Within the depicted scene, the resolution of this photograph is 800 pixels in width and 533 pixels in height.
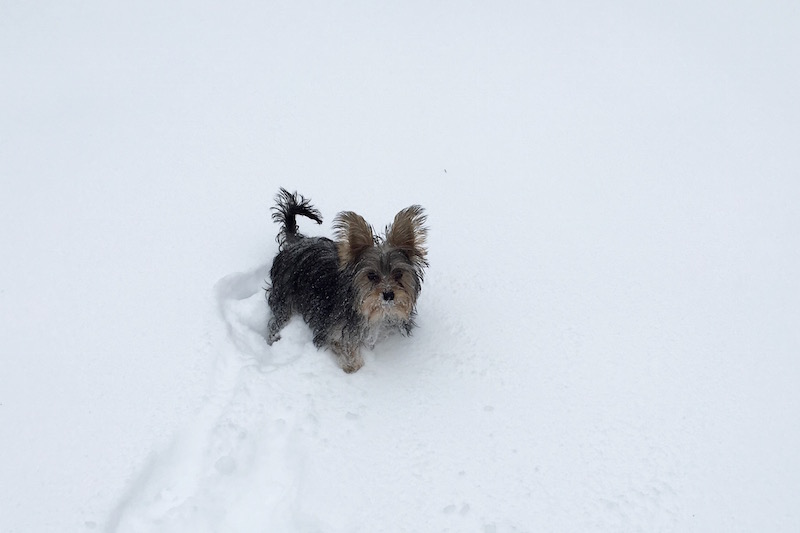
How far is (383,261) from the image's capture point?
171 inches

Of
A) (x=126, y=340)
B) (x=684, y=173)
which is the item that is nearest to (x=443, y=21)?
(x=684, y=173)

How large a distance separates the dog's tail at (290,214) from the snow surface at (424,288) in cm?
43

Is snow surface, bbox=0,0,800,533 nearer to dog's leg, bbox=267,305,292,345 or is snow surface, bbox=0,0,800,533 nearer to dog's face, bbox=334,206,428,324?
dog's leg, bbox=267,305,292,345

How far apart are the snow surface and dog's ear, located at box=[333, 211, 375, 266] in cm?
102

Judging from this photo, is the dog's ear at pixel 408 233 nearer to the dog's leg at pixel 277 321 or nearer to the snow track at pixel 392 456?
the snow track at pixel 392 456

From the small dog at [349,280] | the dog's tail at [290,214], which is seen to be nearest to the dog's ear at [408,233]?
the small dog at [349,280]

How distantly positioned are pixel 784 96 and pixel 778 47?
1.87 meters

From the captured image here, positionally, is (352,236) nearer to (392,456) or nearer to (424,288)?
(424,288)

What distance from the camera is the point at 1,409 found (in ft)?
12.9

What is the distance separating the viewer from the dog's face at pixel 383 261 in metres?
4.33

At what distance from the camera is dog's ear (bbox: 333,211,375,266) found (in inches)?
169

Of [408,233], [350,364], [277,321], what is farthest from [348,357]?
[408,233]

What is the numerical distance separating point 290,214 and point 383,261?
1.46 meters

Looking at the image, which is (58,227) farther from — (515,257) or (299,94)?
(515,257)
